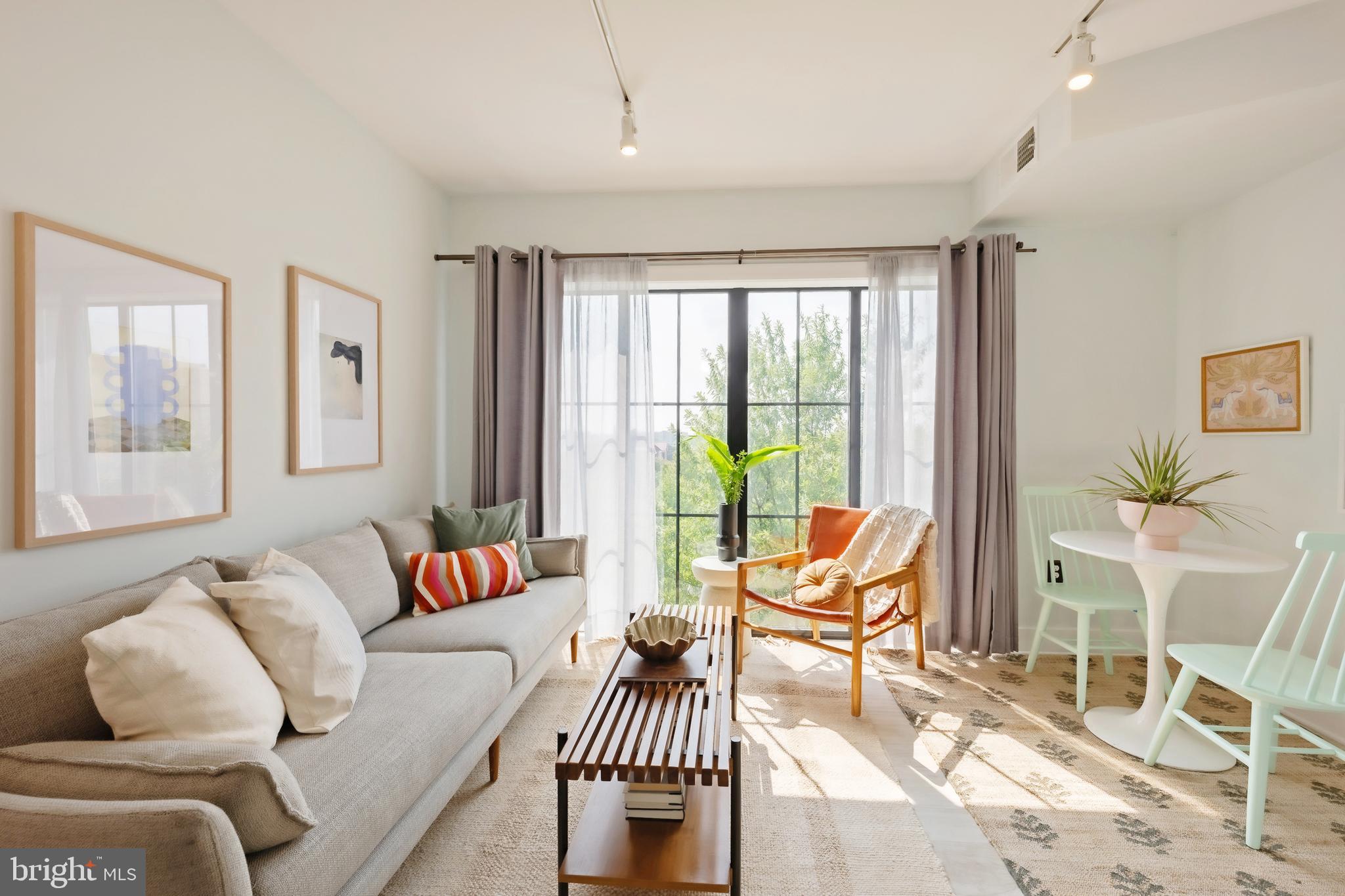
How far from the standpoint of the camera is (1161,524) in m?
2.58

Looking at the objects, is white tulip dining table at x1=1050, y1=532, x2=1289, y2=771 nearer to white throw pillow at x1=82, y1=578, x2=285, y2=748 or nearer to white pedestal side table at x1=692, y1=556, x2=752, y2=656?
white pedestal side table at x1=692, y1=556, x2=752, y2=656

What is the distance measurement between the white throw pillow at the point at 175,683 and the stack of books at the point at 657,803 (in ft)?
3.01

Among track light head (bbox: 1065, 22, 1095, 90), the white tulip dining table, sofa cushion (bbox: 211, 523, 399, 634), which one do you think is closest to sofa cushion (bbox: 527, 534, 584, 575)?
sofa cushion (bbox: 211, 523, 399, 634)

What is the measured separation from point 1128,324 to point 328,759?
4281 millimetres

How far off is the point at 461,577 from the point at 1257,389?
12.6 feet

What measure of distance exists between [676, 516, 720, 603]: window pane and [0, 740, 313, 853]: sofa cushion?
9.79 feet

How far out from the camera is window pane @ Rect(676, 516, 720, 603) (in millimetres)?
4078

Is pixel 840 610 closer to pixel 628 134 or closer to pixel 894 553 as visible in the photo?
pixel 894 553

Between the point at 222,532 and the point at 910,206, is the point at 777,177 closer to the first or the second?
the point at 910,206

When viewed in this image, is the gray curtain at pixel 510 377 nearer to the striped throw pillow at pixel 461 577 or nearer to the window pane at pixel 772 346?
the striped throw pillow at pixel 461 577

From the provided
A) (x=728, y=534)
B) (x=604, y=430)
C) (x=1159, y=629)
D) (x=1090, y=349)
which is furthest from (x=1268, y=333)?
(x=604, y=430)

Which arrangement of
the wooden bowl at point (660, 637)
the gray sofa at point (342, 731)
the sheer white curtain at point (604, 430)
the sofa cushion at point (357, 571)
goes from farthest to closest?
the sheer white curtain at point (604, 430) < the sofa cushion at point (357, 571) < the wooden bowl at point (660, 637) < the gray sofa at point (342, 731)

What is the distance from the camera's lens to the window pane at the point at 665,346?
13.3ft

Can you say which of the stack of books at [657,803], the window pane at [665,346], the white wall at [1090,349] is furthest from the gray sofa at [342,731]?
the white wall at [1090,349]
